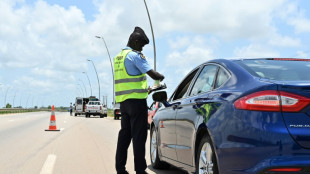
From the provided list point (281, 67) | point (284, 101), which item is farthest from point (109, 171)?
point (284, 101)

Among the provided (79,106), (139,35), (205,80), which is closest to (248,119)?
(205,80)

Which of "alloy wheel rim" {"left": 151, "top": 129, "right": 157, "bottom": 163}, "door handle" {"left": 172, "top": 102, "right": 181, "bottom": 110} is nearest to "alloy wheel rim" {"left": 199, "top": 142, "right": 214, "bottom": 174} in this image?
"door handle" {"left": 172, "top": 102, "right": 181, "bottom": 110}

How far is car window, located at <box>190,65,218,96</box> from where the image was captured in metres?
4.87

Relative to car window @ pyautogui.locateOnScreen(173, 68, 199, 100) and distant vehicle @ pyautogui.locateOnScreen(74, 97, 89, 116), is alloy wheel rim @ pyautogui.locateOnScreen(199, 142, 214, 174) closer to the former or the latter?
car window @ pyautogui.locateOnScreen(173, 68, 199, 100)

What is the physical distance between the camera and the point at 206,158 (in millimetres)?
4359

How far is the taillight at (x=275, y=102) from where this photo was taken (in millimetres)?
3475

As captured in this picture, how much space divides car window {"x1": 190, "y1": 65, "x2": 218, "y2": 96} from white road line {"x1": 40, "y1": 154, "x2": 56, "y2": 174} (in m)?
2.69

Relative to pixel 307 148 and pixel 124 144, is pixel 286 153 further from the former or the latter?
pixel 124 144

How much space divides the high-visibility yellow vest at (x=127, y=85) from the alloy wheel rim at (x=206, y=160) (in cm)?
149

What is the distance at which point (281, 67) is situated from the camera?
4.50m

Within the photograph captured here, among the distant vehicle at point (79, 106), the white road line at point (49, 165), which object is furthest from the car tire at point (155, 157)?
the distant vehicle at point (79, 106)

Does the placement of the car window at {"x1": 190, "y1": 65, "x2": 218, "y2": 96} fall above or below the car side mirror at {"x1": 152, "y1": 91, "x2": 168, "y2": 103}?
above

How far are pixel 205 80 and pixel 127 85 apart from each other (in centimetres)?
113

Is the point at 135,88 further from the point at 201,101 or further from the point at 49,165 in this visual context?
the point at 49,165
